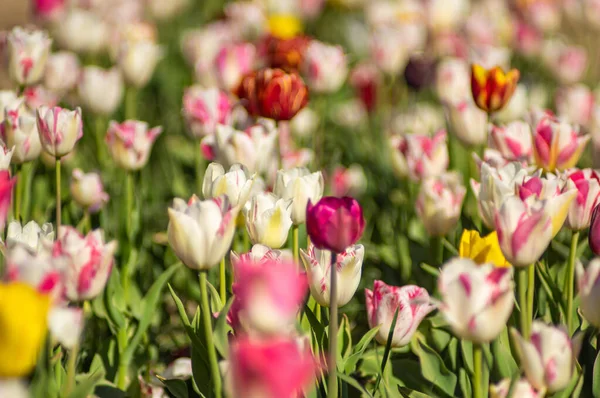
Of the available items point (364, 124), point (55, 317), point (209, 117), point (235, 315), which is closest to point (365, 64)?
point (364, 124)

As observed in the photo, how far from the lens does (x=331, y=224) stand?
3.92ft

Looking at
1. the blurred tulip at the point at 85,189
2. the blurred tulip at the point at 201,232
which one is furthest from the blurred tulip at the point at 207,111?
the blurred tulip at the point at 201,232

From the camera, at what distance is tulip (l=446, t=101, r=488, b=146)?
2.41 metres

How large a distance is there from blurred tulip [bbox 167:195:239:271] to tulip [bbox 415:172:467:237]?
82 cm

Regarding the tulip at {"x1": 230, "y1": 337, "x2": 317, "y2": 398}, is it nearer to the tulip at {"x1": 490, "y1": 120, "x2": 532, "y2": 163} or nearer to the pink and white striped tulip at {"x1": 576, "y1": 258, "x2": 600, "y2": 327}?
the pink and white striped tulip at {"x1": 576, "y1": 258, "x2": 600, "y2": 327}

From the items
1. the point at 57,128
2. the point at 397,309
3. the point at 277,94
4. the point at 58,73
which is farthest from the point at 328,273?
the point at 58,73

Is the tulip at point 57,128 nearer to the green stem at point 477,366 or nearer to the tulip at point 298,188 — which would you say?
the tulip at point 298,188

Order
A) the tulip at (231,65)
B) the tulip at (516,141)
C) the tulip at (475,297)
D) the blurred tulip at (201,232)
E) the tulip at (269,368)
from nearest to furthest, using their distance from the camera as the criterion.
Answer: the tulip at (269,368) → the tulip at (475,297) → the blurred tulip at (201,232) → the tulip at (516,141) → the tulip at (231,65)

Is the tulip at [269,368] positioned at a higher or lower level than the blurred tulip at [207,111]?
higher

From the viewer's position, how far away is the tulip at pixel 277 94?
2.09 metres

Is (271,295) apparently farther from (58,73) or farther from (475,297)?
(58,73)

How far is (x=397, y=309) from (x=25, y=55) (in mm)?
1286

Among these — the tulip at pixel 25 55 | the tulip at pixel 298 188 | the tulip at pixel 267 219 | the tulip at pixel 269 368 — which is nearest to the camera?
the tulip at pixel 269 368

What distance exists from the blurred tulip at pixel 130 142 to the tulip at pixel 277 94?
0.28 meters
